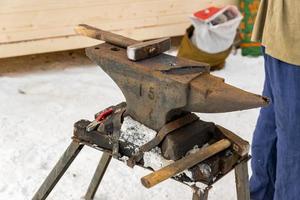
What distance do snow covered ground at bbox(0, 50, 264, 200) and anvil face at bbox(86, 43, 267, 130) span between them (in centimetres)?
86

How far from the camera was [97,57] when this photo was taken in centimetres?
148

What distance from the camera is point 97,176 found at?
2055mm

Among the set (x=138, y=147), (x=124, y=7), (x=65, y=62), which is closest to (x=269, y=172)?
(x=138, y=147)

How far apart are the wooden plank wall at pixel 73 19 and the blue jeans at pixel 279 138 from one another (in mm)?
1877

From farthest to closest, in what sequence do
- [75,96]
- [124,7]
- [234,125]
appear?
[124,7]
[75,96]
[234,125]

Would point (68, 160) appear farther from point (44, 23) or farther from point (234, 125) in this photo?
point (44, 23)

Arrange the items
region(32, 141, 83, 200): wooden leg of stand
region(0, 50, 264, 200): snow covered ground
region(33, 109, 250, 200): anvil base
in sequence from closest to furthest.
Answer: region(33, 109, 250, 200): anvil base
region(32, 141, 83, 200): wooden leg of stand
region(0, 50, 264, 200): snow covered ground

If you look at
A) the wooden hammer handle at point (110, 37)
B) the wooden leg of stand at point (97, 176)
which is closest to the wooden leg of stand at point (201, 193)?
the wooden hammer handle at point (110, 37)

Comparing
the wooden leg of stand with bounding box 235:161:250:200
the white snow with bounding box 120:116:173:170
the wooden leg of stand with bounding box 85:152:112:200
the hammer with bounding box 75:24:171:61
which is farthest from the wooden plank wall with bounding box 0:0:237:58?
the wooden leg of stand with bounding box 235:161:250:200

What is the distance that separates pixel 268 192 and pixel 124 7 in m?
1.96

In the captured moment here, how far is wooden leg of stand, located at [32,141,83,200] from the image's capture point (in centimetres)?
166

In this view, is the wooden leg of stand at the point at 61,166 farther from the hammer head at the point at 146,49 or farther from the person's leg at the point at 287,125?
the person's leg at the point at 287,125

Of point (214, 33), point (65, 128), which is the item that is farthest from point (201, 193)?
point (214, 33)

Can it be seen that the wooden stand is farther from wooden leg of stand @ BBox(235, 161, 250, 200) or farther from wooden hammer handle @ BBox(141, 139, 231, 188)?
wooden hammer handle @ BBox(141, 139, 231, 188)
